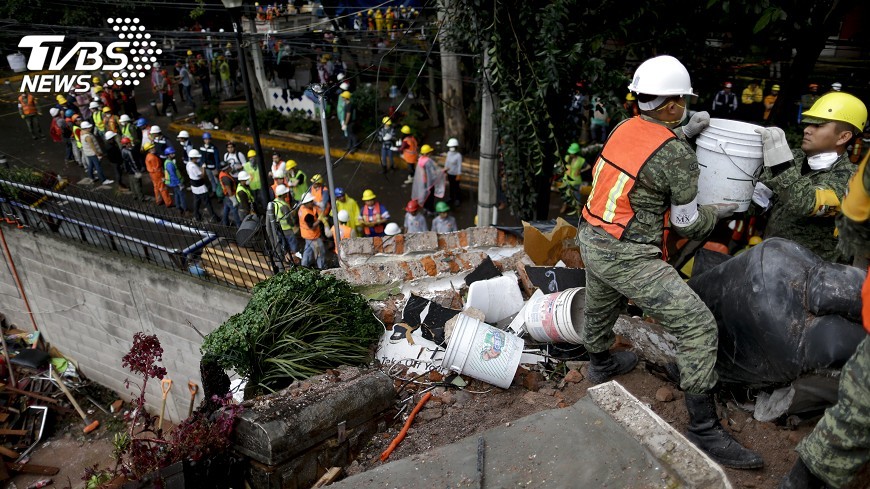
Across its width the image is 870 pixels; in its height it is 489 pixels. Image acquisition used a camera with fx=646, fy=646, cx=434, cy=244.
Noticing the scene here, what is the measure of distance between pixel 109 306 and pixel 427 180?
17.4ft

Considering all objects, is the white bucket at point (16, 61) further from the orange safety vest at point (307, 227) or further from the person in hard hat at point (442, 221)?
the person in hard hat at point (442, 221)

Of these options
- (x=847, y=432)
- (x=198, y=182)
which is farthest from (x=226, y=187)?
(x=847, y=432)

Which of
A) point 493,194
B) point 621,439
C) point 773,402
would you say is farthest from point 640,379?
point 493,194

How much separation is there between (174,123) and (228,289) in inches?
482

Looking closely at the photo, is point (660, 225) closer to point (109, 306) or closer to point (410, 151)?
point (109, 306)

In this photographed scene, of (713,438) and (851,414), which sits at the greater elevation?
(851,414)

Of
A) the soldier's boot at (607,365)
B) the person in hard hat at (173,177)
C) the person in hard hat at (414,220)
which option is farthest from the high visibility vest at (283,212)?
the soldier's boot at (607,365)

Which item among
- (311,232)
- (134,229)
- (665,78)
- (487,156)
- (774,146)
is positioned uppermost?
(665,78)

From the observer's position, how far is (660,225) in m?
3.43

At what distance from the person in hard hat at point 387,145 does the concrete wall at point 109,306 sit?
634 cm

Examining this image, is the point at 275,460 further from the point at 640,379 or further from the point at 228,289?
the point at 228,289

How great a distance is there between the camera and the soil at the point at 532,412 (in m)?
3.28

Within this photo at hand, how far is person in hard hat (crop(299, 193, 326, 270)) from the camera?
9.54 metres

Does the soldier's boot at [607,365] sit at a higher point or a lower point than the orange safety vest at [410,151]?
higher
